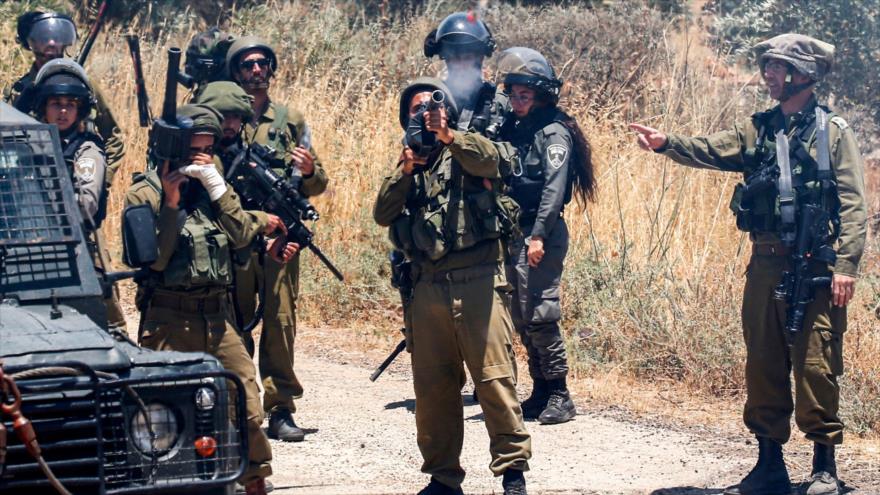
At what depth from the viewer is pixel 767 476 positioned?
638 cm

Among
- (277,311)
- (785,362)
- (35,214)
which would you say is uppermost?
(35,214)

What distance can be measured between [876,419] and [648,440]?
1245 millimetres

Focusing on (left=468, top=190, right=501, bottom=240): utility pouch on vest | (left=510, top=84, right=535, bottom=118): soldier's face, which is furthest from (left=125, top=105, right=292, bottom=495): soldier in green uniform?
(left=510, top=84, right=535, bottom=118): soldier's face

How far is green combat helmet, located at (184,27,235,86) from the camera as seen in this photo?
7.65 m

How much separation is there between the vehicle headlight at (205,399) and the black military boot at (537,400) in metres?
3.79

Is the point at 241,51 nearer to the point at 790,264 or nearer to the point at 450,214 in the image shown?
the point at 450,214

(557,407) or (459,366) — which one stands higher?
(459,366)

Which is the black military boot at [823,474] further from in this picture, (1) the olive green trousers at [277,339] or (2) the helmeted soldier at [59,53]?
(2) the helmeted soldier at [59,53]

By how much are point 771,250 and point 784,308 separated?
296mm

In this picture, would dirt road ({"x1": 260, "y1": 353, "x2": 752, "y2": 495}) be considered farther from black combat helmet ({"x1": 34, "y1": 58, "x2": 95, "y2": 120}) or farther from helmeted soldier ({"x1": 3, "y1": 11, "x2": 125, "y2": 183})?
black combat helmet ({"x1": 34, "y1": 58, "x2": 95, "y2": 120})

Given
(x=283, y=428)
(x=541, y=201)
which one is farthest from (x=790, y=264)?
(x=283, y=428)

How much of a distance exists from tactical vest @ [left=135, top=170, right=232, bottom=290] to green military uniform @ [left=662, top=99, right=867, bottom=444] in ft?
8.17

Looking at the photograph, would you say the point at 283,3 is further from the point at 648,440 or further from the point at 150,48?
the point at 648,440

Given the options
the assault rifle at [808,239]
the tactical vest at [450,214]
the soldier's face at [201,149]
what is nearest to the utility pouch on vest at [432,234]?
the tactical vest at [450,214]
